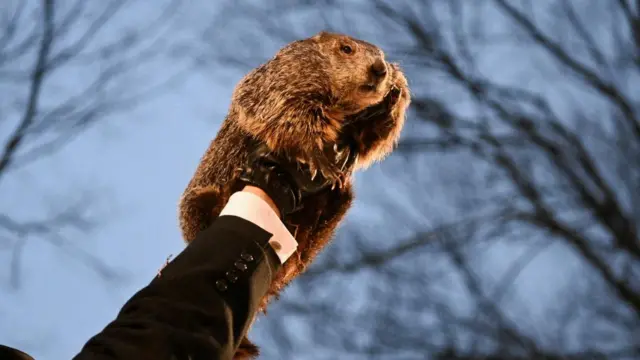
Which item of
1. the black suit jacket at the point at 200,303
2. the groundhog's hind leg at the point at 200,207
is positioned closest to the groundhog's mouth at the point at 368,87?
the groundhog's hind leg at the point at 200,207

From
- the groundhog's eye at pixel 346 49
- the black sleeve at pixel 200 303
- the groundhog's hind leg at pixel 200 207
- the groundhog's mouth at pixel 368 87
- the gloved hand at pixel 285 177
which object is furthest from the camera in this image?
the groundhog's eye at pixel 346 49

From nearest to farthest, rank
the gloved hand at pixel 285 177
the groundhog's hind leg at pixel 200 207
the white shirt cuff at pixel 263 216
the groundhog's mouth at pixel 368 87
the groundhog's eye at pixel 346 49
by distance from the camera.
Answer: the white shirt cuff at pixel 263 216 → the gloved hand at pixel 285 177 → the groundhog's hind leg at pixel 200 207 → the groundhog's mouth at pixel 368 87 → the groundhog's eye at pixel 346 49

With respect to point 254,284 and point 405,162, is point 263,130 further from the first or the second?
point 405,162

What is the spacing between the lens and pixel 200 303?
1.02 metres

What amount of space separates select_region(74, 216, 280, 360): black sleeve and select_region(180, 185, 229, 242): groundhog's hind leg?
251 mm

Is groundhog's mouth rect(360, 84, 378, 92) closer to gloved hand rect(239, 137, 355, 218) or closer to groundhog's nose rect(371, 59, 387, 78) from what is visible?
groundhog's nose rect(371, 59, 387, 78)

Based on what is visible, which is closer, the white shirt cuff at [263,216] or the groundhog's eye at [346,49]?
the white shirt cuff at [263,216]

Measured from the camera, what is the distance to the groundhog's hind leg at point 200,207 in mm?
1423

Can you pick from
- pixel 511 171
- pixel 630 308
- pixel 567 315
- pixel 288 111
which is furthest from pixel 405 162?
pixel 288 111

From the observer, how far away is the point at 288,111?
4.97 ft

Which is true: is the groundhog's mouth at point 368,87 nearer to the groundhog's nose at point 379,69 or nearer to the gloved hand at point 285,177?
the groundhog's nose at point 379,69

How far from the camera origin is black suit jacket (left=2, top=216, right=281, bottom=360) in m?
0.95

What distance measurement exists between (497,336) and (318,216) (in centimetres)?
328

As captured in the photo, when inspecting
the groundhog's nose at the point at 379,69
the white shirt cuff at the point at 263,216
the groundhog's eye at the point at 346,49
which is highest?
the groundhog's eye at the point at 346,49
